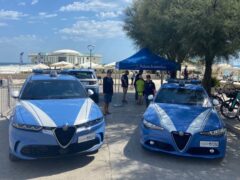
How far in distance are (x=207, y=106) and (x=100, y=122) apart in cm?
310

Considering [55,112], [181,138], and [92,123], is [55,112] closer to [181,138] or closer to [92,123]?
[92,123]

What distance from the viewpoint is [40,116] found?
5656 mm

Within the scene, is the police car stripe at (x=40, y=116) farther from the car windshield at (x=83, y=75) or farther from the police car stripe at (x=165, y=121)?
the car windshield at (x=83, y=75)

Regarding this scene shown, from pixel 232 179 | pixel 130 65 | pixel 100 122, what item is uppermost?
pixel 130 65

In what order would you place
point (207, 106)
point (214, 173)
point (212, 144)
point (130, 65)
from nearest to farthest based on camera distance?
point (214, 173), point (212, 144), point (207, 106), point (130, 65)

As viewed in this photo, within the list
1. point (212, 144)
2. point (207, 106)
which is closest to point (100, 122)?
point (212, 144)

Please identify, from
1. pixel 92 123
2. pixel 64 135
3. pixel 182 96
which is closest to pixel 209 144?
A: pixel 182 96

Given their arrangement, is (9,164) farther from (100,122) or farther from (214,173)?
(214,173)

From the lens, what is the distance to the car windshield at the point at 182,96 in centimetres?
805

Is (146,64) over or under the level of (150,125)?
over

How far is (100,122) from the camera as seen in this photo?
616 cm

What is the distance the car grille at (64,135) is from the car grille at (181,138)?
2140mm

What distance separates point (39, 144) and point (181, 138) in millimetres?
2843

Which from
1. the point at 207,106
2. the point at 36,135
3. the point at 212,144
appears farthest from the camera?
the point at 207,106
